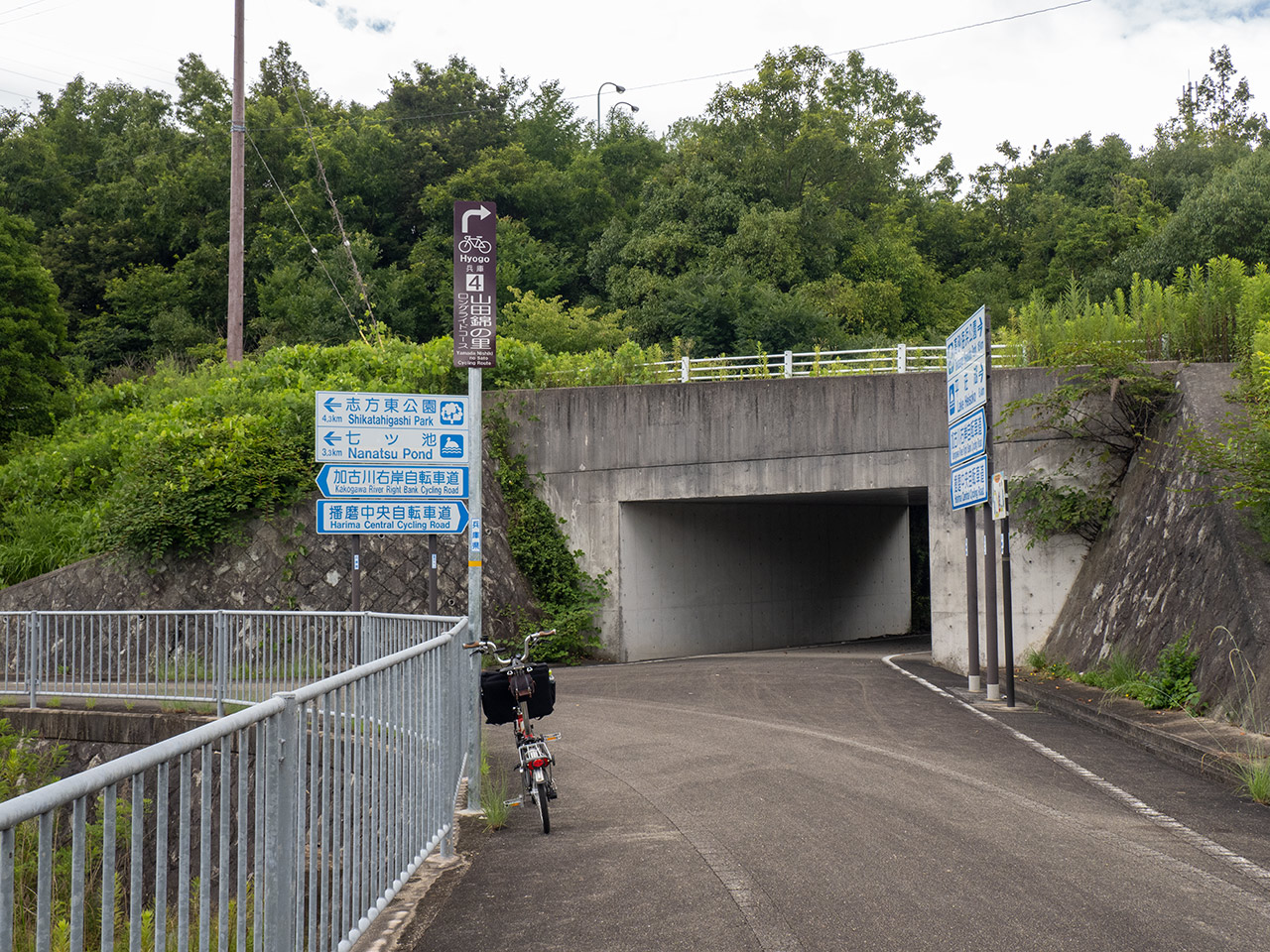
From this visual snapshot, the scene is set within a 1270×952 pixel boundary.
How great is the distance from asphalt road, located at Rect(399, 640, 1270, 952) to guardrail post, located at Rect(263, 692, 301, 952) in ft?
4.91

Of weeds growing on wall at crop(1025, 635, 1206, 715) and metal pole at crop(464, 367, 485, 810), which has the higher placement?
metal pole at crop(464, 367, 485, 810)

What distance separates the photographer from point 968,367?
44.2ft

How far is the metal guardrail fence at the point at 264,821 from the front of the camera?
244cm

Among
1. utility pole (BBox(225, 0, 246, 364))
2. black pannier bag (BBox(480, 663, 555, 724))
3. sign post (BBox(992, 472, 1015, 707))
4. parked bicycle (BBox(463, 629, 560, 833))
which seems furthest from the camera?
utility pole (BBox(225, 0, 246, 364))

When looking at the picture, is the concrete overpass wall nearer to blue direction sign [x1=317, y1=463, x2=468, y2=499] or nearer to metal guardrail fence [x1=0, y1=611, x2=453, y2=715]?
blue direction sign [x1=317, y1=463, x2=468, y2=499]

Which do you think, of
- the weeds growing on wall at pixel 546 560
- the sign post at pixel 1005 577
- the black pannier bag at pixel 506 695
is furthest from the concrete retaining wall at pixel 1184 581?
the weeds growing on wall at pixel 546 560

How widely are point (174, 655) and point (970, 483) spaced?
9760 mm

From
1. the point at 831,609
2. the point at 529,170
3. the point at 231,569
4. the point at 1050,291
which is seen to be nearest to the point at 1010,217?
the point at 1050,291

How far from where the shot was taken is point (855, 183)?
44.5m

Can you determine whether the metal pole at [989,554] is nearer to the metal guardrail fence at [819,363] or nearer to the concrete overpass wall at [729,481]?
the concrete overpass wall at [729,481]

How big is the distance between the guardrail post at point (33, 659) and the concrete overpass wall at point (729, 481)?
10.4 meters

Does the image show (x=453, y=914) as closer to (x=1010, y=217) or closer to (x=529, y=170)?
(x=529, y=170)

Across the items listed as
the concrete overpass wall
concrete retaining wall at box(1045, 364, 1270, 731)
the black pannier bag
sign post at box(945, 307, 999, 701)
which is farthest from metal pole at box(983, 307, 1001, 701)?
the black pannier bag

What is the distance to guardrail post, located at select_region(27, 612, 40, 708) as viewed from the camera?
12242 millimetres
